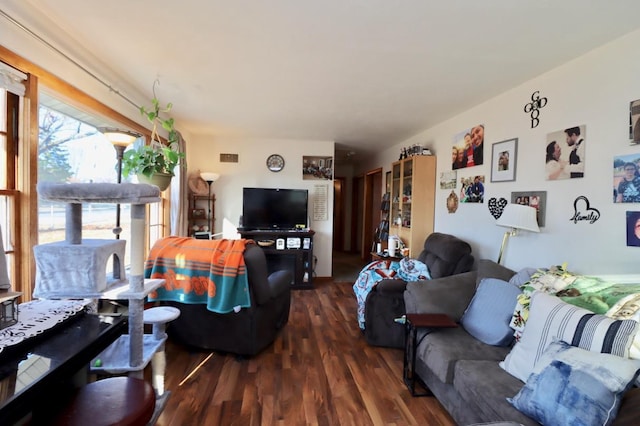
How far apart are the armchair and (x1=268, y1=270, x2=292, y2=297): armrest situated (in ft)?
0.07

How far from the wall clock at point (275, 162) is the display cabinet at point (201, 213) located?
104cm

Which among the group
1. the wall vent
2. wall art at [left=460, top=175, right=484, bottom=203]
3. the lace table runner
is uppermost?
the wall vent

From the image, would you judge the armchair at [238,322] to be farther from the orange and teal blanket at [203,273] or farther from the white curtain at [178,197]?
the white curtain at [178,197]

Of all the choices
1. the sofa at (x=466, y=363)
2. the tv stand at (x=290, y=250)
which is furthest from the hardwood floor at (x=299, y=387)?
the tv stand at (x=290, y=250)

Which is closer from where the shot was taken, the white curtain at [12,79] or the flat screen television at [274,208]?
the white curtain at [12,79]

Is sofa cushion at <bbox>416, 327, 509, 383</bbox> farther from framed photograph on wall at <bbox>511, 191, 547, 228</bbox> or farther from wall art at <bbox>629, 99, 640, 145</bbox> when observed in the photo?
wall art at <bbox>629, 99, 640, 145</bbox>

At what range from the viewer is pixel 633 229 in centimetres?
168

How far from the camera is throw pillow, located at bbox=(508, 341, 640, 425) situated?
107 cm

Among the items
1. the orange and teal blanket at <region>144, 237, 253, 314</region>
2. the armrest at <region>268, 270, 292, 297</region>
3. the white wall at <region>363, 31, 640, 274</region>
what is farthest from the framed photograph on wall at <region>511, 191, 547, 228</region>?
the orange and teal blanket at <region>144, 237, 253, 314</region>

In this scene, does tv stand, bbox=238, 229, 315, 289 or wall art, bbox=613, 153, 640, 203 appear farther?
tv stand, bbox=238, 229, 315, 289

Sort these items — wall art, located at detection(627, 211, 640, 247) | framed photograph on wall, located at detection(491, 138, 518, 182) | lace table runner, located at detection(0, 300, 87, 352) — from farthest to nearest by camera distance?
framed photograph on wall, located at detection(491, 138, 518, 182), wall art, located at detection(627, 211, 640, 247), lace table runner, located at detection(0, 300, 87, 352)

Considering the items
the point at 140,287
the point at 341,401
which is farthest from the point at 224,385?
the point at 140,287

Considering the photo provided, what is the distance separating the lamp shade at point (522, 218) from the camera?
2130 mm

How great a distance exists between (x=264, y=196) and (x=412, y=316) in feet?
9.97
